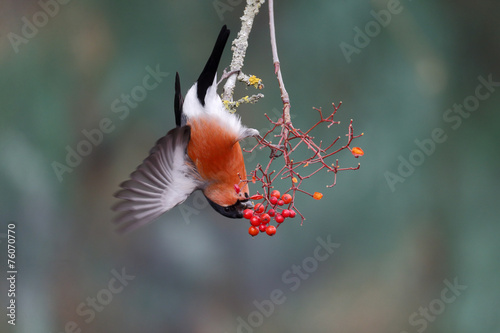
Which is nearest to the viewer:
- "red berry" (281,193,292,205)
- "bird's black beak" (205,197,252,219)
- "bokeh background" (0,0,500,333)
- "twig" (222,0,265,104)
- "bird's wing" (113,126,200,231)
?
"red berry" (281,193,292,205)

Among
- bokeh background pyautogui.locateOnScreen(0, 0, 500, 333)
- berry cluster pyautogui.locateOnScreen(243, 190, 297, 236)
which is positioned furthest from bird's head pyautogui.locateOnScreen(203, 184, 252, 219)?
bokeh background pyautogui.locateOnScreen(0, 0, 500, 333)

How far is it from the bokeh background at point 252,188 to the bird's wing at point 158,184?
4.66 feet

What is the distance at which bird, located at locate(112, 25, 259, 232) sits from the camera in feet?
6.09

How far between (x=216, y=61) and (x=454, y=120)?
6.73 feet

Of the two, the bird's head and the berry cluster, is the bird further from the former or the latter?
the berry cluster

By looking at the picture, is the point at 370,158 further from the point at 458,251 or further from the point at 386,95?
the point at 458,251

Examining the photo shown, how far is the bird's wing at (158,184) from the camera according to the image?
182 cm

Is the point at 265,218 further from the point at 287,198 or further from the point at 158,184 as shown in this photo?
the point at 158,184

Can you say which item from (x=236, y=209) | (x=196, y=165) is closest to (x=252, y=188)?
(x=196, y=165)

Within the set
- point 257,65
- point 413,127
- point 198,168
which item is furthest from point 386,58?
point 198,168

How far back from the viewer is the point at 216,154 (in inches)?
81.4

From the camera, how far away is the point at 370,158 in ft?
11.6

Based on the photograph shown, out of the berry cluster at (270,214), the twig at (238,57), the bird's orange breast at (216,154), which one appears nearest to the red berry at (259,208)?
the berry cluster at (270,214)

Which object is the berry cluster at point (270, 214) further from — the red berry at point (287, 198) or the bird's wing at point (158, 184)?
the bird's wing at point (158, 184)
